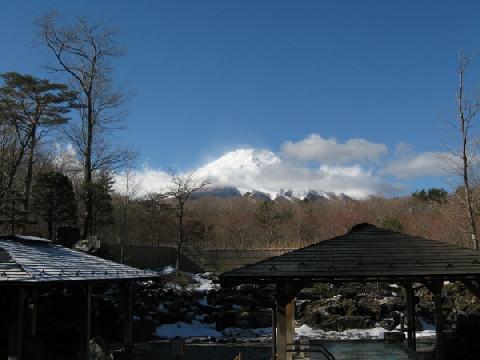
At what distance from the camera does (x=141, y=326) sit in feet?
71.3

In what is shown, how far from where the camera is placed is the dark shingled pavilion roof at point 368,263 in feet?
32.9

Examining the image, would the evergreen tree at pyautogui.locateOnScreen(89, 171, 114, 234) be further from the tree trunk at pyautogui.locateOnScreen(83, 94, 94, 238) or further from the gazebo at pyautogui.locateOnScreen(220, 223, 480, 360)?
the gazebo at pyautogui.locateOnScreen(220, 223, 480, 360)

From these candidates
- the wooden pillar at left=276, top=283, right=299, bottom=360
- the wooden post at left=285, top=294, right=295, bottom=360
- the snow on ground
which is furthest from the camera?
the snow on ground

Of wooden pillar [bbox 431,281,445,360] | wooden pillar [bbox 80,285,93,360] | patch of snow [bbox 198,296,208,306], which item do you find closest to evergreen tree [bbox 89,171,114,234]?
patch of snow [bbox 198,296,208,306]

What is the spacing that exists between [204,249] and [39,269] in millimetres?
25371

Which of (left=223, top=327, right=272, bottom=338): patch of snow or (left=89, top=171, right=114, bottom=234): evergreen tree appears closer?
(left=223, top=327, right=272, bottom=338): patch of snow

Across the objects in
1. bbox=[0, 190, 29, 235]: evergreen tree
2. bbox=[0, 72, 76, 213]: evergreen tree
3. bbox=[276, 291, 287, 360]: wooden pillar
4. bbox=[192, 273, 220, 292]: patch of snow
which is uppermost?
bbox=[0, 72, 76, 213]: evergreen tree

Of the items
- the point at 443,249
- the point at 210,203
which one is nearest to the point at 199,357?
the point at 443,249

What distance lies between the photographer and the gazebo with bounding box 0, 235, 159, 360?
1009 centimetres

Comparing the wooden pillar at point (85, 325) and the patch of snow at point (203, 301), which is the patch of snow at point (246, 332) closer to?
the patch of snow at point (203, 301)

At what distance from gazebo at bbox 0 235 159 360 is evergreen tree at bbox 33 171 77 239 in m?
11.9

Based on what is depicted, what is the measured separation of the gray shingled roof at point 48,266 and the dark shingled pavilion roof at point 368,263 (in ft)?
12.0

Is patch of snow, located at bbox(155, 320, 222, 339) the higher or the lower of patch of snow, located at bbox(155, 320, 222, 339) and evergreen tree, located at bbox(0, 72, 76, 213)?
the lower

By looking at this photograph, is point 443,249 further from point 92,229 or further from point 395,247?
point 92,229
